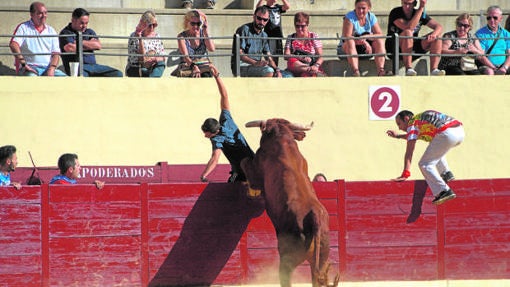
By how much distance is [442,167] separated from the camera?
1180 cm

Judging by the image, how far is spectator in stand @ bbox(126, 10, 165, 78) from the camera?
13.7m

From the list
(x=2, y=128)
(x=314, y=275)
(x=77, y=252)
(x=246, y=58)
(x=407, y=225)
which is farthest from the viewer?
(x=246, y=58)

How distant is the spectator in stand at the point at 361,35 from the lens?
14.3 meters

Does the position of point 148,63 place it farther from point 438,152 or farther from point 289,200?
point 289,200

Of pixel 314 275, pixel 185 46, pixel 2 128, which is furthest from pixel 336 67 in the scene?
pixel 314 275

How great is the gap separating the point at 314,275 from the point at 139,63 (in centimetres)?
489

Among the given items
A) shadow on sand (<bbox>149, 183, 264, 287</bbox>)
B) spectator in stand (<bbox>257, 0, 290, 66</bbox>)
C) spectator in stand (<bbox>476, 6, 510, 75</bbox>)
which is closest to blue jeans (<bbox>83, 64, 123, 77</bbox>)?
spectator in stand (<bbox>257, 0, 290, 66</bbox>)

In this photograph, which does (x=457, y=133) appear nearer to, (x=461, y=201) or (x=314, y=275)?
(x=461, y=201)

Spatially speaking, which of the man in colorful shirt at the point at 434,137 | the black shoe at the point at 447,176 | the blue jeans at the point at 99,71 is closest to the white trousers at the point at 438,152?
the man in colorful shirt at the point at 434,137

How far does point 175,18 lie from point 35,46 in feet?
8.79

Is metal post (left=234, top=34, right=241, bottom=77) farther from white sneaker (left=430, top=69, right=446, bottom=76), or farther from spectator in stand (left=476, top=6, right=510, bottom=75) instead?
spectator in stand (left=476, top=6, right=510, bottom=75)

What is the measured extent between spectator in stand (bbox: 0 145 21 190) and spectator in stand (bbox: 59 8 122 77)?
2.65 metres

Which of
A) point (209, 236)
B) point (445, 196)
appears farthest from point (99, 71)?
point (445, 196)

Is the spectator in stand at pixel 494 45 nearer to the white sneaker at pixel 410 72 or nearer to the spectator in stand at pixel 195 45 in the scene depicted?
the white sneaker at pixel 410 72
